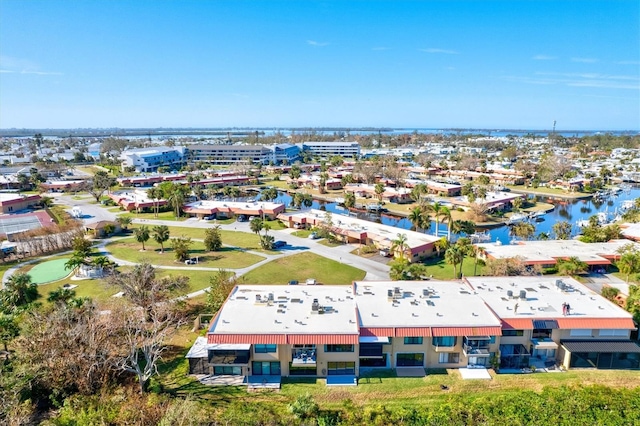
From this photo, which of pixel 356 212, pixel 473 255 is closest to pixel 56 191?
pixel 356 212

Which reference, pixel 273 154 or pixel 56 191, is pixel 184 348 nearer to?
pixel 56 191

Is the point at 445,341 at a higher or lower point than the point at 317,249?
higher

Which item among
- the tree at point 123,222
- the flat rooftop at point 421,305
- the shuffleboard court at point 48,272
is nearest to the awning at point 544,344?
the flat rooftop at point 421,305

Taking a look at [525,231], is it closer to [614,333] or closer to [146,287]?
[614,333]

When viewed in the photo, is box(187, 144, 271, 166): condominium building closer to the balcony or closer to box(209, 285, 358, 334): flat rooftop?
box(209, 285, 358, 334): flat rooftop

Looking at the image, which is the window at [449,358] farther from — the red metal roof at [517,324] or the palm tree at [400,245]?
the palm tree at [400,245]

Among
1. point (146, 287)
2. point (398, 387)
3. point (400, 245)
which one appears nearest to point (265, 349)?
point (398, 387)
